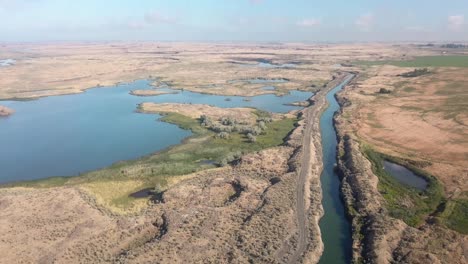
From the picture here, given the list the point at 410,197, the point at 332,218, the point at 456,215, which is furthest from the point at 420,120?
the point at 332,218

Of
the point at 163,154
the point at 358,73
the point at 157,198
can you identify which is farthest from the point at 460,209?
the point at 358,73

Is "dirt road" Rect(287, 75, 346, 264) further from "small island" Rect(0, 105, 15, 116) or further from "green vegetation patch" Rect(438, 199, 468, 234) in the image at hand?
"small island" Rect(0, 105, 15, 116)

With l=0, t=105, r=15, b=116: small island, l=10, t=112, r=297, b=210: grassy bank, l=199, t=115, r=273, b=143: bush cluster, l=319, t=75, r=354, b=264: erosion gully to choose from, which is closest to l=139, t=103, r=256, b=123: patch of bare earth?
l=199, t=115, r=273, b=143: bush cluster

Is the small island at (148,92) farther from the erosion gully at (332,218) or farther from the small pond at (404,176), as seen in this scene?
the small pond at (404,176)

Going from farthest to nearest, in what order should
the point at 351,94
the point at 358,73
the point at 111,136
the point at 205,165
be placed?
the point at 358,73 < the point at 351,94 < the point at 111,136 < the point at 205,165

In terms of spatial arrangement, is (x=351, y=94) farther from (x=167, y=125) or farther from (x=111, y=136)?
(x=111, y=136)
